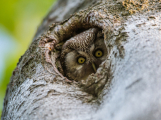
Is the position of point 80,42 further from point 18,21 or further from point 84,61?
point 18,21

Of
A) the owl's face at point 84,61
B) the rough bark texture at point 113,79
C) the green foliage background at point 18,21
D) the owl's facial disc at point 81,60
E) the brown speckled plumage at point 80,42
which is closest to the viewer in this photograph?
the rough bark texture at point 113,79

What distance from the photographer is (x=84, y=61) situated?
2.58 m

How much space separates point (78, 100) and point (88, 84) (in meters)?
0.17

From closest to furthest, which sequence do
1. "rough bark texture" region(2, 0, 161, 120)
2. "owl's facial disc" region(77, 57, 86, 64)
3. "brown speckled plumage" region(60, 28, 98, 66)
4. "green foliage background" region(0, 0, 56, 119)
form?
"rough bark texture" region(2, 0, 161, 120), "brown speckled plumage" region(60, 28, 98, 66), "owl's facial disc" region(77, 57, 86, 64), "green foliage background" region(0, 0, 56, 119)

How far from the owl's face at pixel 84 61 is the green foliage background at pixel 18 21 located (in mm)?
2649

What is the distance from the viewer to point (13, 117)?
1.61 meters

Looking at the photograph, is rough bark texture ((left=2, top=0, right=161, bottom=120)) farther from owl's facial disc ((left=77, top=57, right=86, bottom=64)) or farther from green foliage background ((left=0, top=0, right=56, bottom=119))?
green foliage background ((left=0, top=0, right=56, bottom=119))

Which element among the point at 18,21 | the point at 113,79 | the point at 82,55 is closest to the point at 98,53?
the point at 82,55

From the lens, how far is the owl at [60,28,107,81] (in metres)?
2.31

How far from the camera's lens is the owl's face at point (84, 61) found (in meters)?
2.37

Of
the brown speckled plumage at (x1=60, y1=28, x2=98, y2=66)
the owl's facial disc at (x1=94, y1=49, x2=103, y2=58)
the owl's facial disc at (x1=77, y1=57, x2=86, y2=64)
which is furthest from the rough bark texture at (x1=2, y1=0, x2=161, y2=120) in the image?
the owl's facial disc at (x1=77, y1=57, x2=86, y2=64)

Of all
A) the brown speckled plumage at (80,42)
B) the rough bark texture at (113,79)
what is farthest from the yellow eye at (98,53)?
the rough bark texture at (113,79)

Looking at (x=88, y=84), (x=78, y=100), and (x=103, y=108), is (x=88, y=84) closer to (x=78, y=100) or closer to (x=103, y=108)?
(x=78, y=100)

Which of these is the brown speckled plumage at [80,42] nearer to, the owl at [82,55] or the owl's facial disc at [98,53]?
the owl at [82,55]
